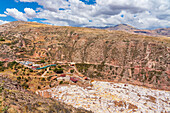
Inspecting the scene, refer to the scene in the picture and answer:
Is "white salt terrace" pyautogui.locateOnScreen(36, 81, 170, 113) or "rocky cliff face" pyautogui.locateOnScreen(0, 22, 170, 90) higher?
"rocky cliff face" pyautogui.locateOnScreen(0, 22, 170, 90)

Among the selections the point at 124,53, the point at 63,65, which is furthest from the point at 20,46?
the point at 124,53

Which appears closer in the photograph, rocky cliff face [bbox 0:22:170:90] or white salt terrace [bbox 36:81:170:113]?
white salt terrace [bbox 36:81:170:113]

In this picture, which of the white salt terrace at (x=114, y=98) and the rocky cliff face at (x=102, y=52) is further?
the rocky cliff face at (x=102, y=52)

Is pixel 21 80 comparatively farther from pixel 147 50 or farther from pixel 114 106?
pixel 147 50

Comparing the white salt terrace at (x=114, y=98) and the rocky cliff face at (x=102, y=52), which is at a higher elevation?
the rocky cliff face at (x=102, y=52)
